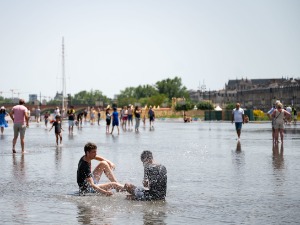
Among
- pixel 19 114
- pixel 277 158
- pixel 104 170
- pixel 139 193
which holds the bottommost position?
pixel 277 158

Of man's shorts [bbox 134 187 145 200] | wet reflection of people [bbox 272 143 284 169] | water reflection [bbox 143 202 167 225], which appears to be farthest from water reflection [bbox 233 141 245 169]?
water reflection [bbox 143 202 167 225]

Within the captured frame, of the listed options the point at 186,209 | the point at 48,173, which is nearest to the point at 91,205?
the point at 186,209

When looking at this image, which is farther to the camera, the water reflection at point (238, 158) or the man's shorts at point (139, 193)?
the water reflection at point (238, 158)

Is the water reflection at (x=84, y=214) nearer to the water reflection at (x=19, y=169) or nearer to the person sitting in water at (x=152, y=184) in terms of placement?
the person sitting in water at (x=152, y=184)

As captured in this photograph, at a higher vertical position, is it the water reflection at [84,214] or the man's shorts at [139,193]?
the man's shorts at [139,193]

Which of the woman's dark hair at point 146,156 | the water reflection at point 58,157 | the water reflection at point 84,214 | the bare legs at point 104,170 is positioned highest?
the woman's dark hair at point 146,156

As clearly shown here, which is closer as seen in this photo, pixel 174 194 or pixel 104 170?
pixel 174 194

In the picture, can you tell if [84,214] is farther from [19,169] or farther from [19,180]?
[19,169]

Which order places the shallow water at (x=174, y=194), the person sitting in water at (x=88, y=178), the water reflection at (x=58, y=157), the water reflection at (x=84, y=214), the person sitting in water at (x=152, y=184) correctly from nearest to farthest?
the water reflection at (x=84, y=214) < the shallow water at (x=174, y=194) < the person sitting in water at (x=152, y=184) < the person sitting in water at (x=88, y=178) < the water reflection at (x=58, y=157)

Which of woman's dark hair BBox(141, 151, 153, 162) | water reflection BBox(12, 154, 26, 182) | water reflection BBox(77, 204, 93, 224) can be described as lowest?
water reflection BBox(77, 204, 93, 224)

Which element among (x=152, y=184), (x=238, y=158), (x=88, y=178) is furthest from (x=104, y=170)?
(x=238, y=158)

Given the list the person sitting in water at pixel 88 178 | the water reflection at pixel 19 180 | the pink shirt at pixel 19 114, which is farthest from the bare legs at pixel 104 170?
the pink shirt at pixel 19 114

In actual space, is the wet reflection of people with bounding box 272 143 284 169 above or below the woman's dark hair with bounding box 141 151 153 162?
below

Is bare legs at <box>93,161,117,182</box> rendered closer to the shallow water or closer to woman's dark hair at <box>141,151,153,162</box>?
the shallow water
